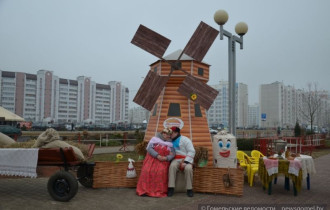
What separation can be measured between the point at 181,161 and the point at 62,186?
2533 mm

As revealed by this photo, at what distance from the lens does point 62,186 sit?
600cm

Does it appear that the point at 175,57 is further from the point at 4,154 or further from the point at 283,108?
the point at 283,108

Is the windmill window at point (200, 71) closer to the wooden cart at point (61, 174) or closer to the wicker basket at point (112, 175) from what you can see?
the wicker basket at point (112, 175)

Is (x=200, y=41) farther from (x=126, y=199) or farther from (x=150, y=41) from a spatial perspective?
(x=126, y=199)

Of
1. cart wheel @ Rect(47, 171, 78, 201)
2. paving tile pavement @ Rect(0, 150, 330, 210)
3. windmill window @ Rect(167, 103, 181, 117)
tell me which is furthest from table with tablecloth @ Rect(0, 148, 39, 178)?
windmill window @ Rect(167, 103, 181, 117)

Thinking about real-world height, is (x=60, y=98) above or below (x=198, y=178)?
above

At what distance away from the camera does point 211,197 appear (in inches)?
257

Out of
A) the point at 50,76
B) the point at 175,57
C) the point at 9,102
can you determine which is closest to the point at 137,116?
the point at 50,76

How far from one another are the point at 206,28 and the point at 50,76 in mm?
88635

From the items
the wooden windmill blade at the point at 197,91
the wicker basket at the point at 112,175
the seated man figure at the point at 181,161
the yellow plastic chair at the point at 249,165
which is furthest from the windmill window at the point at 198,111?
the wicker basket at the point at 112,175

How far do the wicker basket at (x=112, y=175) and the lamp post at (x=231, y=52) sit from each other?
4.37m

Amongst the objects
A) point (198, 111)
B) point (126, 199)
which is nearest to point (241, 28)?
point (198, 111)

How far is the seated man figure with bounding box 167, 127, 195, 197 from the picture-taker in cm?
657

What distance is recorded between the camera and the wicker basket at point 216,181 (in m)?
6.58
